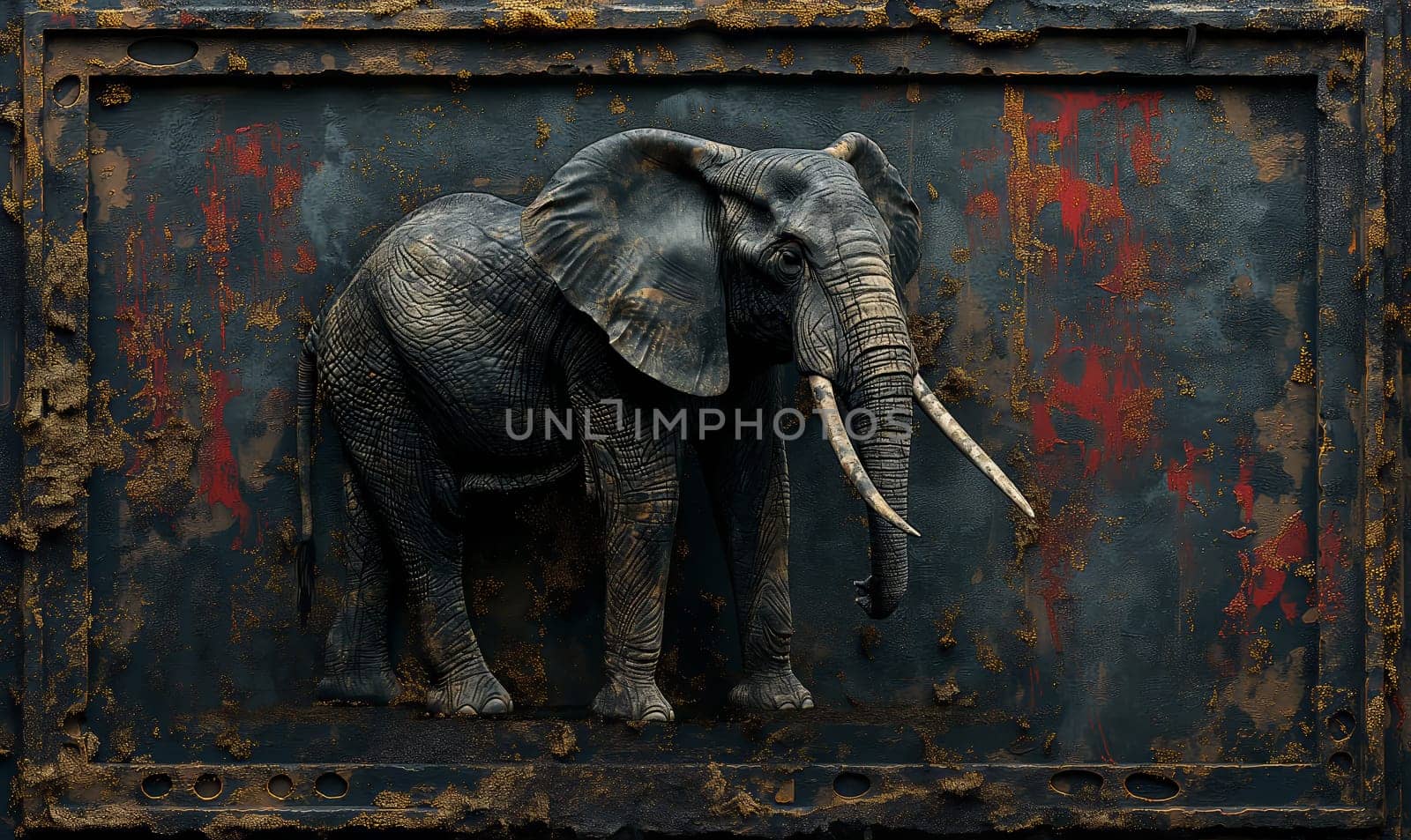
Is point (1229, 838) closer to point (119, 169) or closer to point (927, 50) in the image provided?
point (927, 50)

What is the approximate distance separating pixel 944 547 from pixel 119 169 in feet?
8.38

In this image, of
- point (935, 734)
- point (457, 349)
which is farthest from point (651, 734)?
point (457, 349)

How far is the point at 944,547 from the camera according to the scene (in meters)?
5.63

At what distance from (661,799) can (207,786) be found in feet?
4.12

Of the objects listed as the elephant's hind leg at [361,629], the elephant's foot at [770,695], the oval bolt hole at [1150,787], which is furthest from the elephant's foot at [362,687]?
the oval bolt hole at [1150,787]

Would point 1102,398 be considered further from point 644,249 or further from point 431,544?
point 431,544

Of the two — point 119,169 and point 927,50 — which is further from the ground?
point 927,50

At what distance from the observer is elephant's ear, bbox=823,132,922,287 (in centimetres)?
514

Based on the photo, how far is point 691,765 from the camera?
540cm

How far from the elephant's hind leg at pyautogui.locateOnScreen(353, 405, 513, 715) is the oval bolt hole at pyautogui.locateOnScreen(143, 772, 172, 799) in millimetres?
751

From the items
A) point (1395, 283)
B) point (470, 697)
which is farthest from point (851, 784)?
point (1395, 283)

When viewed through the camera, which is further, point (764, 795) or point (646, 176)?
point (764, 795)

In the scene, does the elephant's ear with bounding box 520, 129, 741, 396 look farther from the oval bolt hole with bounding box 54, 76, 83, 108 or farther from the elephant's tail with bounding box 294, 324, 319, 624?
the oval bolt hole with bounding box 54, 76, 83, 108

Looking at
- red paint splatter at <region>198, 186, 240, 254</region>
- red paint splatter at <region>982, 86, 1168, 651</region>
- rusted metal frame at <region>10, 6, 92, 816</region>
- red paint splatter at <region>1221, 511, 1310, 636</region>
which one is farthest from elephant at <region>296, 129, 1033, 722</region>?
red paint splatter at <region>1221, 511, 1310, 636</region>
